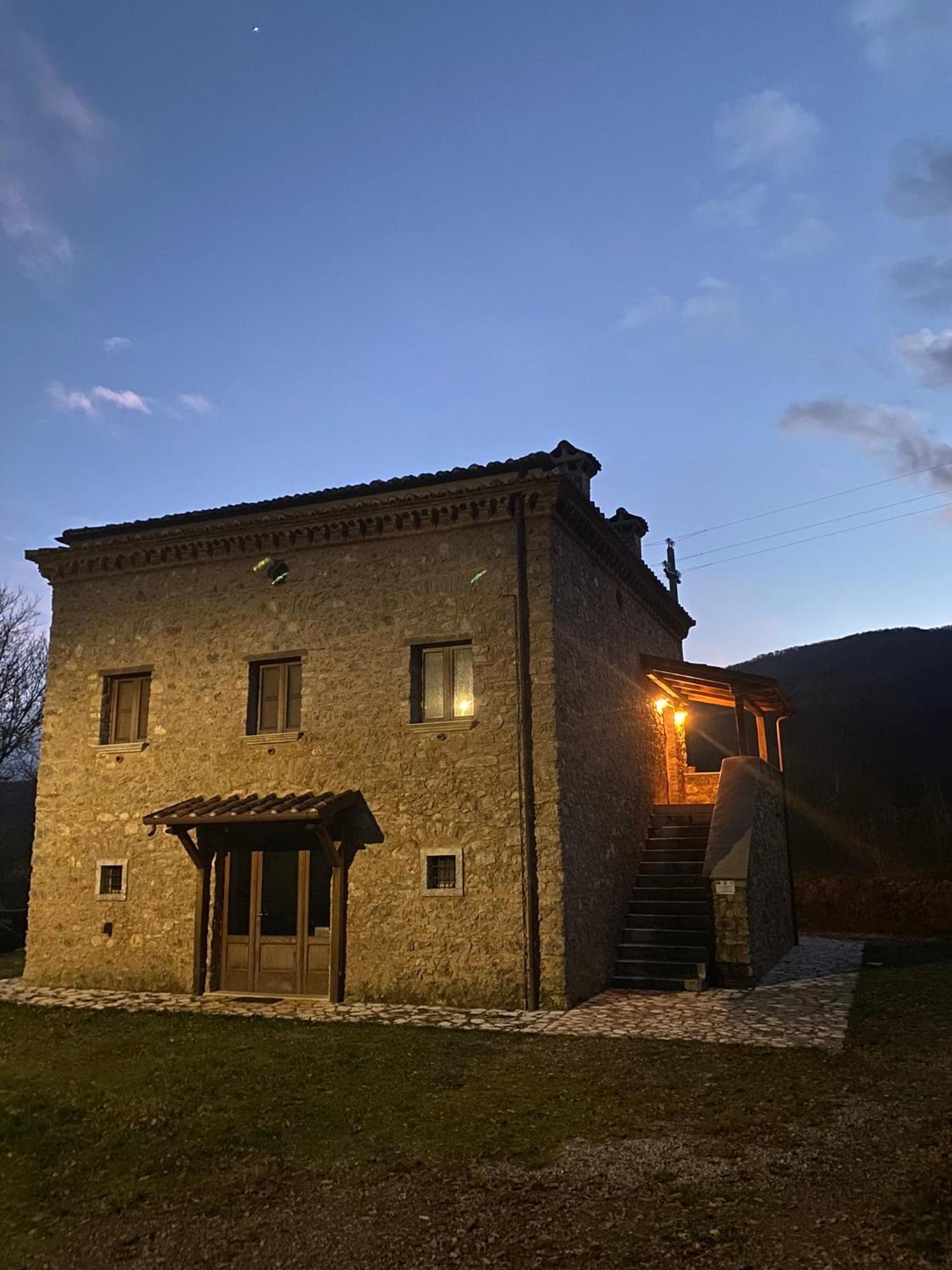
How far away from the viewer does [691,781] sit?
18125mm

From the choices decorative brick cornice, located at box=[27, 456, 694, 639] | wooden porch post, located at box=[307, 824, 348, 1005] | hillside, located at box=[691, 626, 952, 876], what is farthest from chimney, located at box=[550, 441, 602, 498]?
hillside, located at box=[691, 626, 952, 876]

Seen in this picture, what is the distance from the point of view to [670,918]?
42.3ft

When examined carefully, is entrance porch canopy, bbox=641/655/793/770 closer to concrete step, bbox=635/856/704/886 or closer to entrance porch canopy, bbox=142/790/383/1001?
concrete step, bbox=635/856/704/886

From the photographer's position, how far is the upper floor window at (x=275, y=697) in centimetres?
1286

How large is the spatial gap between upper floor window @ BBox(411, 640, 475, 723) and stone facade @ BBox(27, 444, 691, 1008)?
21 centimetres

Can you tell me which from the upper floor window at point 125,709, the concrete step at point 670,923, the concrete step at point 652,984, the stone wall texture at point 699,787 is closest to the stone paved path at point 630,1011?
the concrete step at point 652,984

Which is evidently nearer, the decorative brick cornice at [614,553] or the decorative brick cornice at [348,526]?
the decorative brick cornice at [348,526]

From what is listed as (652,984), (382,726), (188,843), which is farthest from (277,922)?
(652,984)

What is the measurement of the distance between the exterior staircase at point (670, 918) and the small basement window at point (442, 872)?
2818mm

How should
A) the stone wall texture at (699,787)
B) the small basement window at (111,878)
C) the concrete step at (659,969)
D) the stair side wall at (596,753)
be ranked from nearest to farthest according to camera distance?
the stair side wall at (596,753)
the concrete step at (659,969)
the small basement window at (111,878)
the stone wall texture at (699,787)

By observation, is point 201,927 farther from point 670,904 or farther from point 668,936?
point 670,904

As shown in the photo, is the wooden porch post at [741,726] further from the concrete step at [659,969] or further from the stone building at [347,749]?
the concrete step at [659,969]

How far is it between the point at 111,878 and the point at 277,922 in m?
2.98

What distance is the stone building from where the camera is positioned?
36.7 ft
